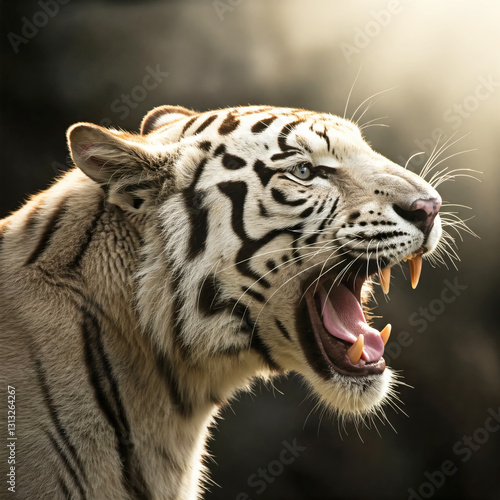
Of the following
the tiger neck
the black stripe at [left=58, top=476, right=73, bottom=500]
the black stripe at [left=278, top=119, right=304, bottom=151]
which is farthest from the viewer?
the black stripe at [left=278, top=119, right=304, bottom=151]

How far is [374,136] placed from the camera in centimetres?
380

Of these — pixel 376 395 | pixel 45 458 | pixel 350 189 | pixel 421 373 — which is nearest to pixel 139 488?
pixel 45 458

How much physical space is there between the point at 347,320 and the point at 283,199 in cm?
37

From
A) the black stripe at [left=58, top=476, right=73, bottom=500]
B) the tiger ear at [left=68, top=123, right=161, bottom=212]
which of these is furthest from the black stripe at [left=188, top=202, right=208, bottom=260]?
the black stripe at [left=58, top=476, right=73, bottom=500]

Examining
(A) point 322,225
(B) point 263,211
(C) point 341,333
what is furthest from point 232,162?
(C) point 341,333

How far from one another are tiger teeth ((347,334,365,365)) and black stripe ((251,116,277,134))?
21.8 inches

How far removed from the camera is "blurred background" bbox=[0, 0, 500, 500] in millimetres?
3594

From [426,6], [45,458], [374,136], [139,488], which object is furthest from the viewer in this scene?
[374,136]

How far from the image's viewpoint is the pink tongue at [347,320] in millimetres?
1657

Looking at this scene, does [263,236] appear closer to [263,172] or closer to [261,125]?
[263,172]

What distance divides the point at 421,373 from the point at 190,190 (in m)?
2.55

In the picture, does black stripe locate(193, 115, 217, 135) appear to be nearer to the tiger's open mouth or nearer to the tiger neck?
the tiger neck

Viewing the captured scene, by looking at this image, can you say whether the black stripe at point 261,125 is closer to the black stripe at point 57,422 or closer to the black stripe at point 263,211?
the black stripe at point 263,211

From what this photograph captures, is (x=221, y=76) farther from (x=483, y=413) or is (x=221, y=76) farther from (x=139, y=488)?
(x=139, y=488)
